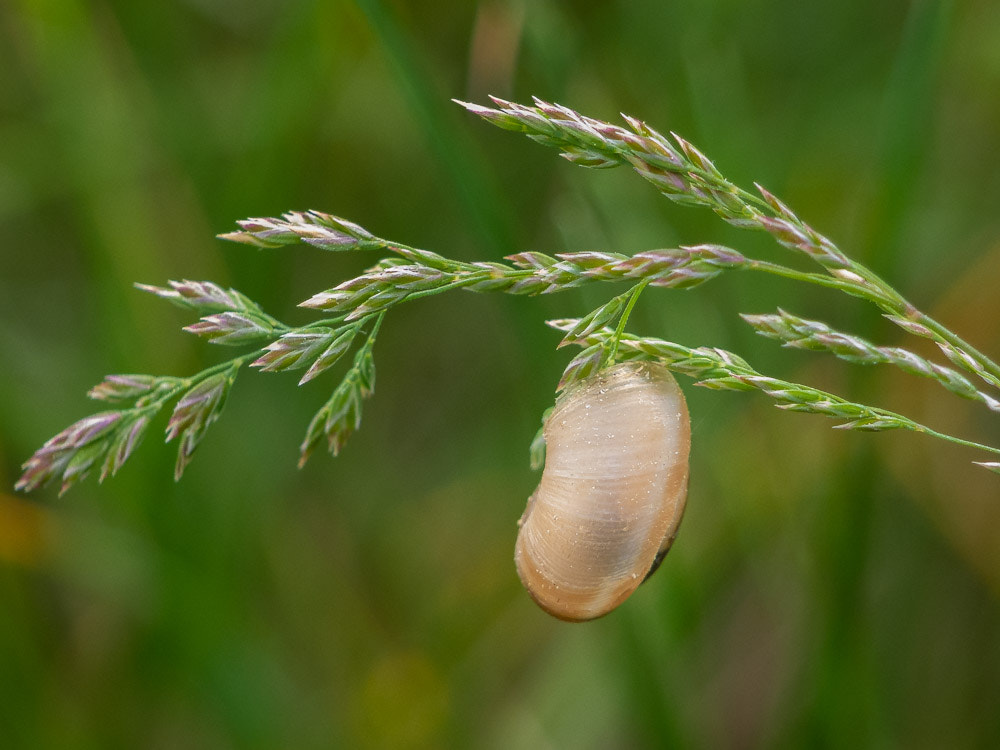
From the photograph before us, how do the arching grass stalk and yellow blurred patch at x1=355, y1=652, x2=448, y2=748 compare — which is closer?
the arching grass stalk

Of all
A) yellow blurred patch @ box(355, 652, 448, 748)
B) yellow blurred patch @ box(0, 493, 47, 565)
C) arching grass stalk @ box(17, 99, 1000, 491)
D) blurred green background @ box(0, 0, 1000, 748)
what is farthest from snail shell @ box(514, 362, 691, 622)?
yellow blurred patch @ box(0, 493, 47, 565)

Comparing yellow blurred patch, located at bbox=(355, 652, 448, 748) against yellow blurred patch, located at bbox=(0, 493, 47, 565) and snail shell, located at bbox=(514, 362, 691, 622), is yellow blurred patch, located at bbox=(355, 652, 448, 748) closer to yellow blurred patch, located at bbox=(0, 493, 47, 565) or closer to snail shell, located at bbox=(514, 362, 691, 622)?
yellow blurred patch, located at bbox=(0, 493, 47, 565)

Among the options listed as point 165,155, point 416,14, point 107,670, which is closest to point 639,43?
point 416,14

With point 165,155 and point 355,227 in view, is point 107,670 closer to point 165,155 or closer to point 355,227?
point 165,155

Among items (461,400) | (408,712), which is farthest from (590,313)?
(461,400)

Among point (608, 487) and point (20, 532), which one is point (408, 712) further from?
point (608, 487)

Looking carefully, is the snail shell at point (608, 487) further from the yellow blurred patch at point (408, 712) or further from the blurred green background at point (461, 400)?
the yellow blurred patch at point (408, 712)
